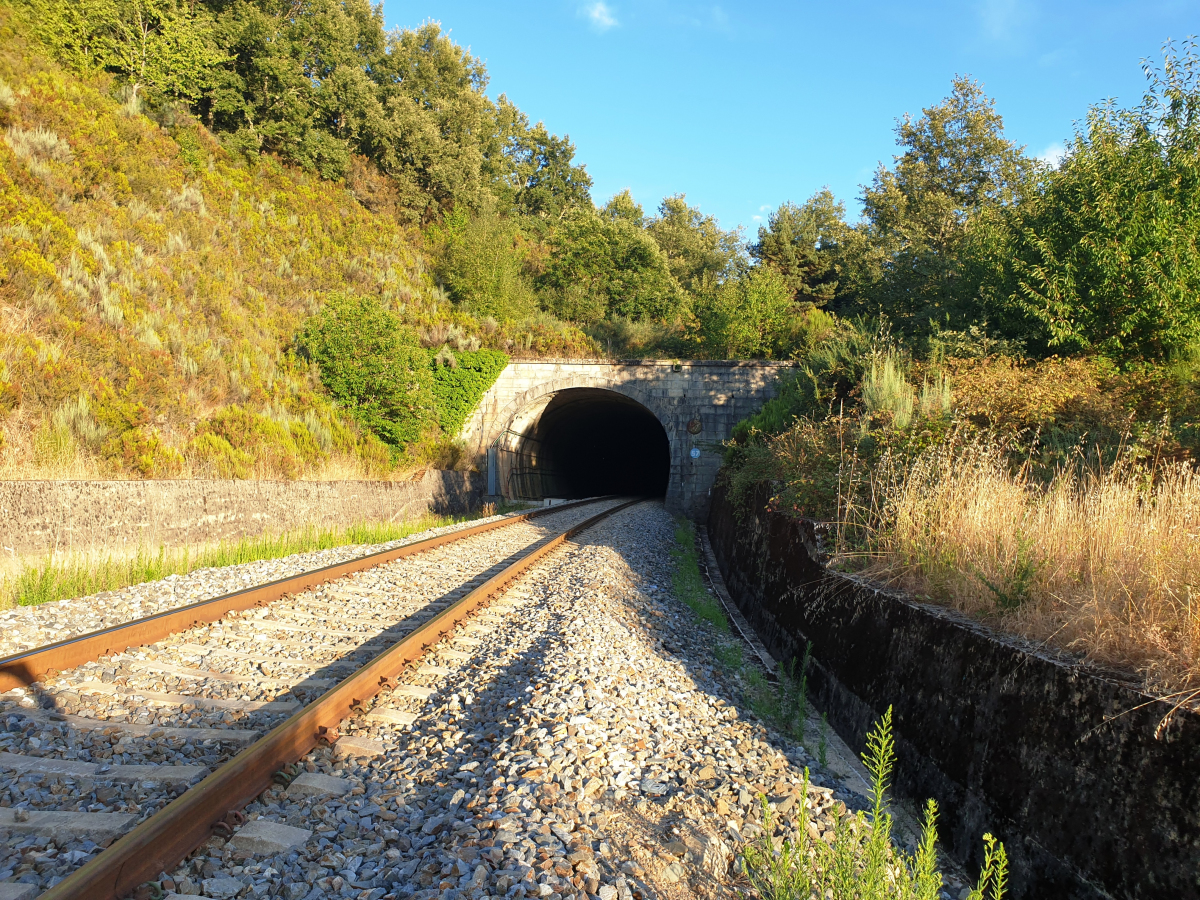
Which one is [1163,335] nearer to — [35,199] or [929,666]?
[929,666]

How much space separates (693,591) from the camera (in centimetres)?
893

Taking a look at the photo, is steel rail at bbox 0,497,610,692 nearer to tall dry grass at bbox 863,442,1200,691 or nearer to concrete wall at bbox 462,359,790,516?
tall dry grass at bbox 863,442,1200,691

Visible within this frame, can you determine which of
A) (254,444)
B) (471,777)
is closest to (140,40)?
(254,444)

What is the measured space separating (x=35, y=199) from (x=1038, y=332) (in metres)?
17.6

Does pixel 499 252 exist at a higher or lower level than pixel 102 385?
higher

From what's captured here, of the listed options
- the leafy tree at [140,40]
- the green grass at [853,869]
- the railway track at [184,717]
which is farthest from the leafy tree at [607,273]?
the green grass at [853,869]

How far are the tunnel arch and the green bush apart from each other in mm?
1097

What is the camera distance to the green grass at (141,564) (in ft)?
20.6

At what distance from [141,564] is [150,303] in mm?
9455

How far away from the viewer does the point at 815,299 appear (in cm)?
4534

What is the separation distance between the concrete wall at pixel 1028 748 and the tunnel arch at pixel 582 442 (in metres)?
19.2

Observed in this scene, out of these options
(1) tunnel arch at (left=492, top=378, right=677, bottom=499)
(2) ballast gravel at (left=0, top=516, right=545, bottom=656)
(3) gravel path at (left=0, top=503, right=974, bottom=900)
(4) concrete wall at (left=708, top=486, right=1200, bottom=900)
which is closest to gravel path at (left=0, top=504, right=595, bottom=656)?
(2) ballast gravel at (left=0, top=516, right=545, bottom=656)

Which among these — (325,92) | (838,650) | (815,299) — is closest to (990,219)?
(838,650)

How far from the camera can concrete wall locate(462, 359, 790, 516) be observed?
77.3ft
